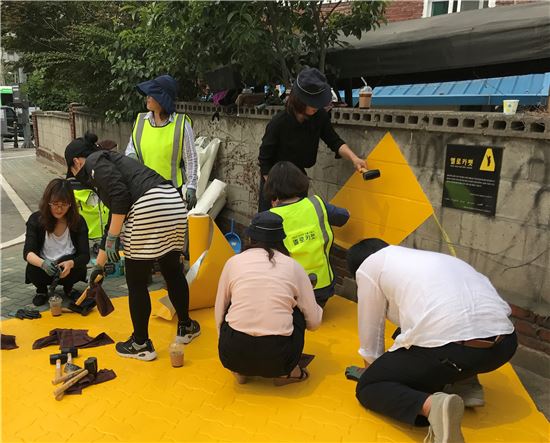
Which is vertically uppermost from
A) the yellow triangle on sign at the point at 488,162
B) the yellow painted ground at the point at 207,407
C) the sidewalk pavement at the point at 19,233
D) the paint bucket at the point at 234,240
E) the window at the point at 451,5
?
the window at the point at 451,5

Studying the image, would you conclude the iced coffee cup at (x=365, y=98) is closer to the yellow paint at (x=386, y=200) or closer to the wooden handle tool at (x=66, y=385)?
the yellow paint at (x=386, y=200)

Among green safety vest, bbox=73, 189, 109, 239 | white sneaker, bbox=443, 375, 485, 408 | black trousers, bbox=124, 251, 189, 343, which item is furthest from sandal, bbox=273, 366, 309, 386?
green safety vest, bbox=73, 189, 109, 239

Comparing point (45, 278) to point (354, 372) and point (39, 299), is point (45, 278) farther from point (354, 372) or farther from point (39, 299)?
point (354, 372)

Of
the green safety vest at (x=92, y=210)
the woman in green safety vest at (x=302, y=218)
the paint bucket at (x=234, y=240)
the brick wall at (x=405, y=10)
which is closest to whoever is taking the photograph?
the woman in green safety vest at (x=302, y=218)

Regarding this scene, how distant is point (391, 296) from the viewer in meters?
2.66

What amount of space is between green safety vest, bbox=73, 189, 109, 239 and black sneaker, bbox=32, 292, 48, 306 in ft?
4.42

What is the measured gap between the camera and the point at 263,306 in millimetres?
2787

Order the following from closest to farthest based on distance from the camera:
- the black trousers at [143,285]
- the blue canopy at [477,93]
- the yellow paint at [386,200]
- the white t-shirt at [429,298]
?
1. the white t-shirt at [429,298]
2. the black trousers at [143,285]
3. the yellow paint at [386,200]
4. the blue canopy at [477,93]

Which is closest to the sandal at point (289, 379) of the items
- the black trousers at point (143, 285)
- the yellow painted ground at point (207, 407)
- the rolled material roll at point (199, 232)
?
the yellow painted ground at point (207, 407)

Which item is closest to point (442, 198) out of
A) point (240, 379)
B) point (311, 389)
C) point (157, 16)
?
point (311, 389)

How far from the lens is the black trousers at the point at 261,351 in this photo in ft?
9.18

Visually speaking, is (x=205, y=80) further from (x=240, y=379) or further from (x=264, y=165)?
(x=240, y=379)

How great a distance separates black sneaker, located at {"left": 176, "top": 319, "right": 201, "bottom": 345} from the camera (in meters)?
3.63

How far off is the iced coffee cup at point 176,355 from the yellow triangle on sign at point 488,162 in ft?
7.77
